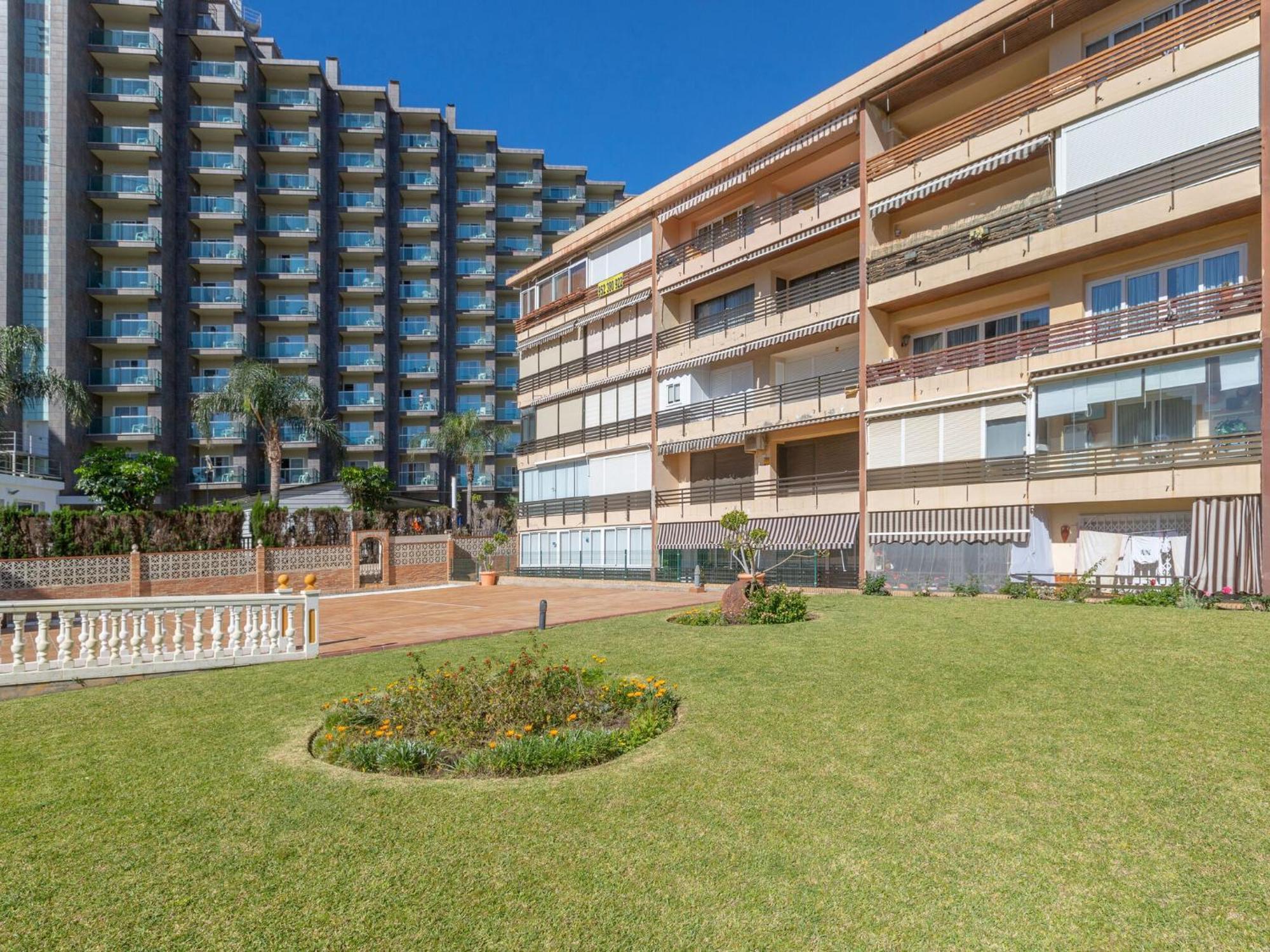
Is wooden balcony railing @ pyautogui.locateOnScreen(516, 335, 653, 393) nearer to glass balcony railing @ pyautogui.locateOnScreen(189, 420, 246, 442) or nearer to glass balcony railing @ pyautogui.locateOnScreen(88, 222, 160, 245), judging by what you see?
glass balcony railing @ pyautogui.locateOnScreen(189, 420, 246, 442)

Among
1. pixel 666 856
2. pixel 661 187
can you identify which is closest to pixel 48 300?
pixel 661 187

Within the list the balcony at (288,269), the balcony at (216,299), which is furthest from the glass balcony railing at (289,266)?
the balcony at (216,299)

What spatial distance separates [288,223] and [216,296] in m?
7.83

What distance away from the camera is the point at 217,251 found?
180 ft

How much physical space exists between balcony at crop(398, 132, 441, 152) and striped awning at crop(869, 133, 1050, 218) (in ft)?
164

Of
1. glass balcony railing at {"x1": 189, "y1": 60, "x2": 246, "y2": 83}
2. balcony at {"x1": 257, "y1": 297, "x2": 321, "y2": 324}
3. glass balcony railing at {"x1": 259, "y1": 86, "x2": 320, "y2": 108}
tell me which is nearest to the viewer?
glass balcony railing at {"x1": 189, "y1": 60, "x2": 246, "y2": 83}

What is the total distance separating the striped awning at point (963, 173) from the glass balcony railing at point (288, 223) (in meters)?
47.5

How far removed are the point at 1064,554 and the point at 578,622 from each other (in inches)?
477

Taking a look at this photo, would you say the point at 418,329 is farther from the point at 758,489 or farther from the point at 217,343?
the point at 758,489

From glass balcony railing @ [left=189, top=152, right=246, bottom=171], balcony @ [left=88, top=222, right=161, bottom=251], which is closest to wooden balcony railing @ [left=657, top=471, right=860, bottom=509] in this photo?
balcony @ [left=88, top=222, right=161, bottom=251]

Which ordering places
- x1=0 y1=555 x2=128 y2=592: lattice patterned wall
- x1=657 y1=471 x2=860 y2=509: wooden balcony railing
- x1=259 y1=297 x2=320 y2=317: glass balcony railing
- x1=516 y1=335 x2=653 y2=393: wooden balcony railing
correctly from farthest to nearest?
x1=259 y1=297 x2=320 y2=317: glass balcony railing < x1=516 y1=335 x2=653 y2=393: wooden balcony railing < x1=0 y1=555 x2=128 y2=592: lattice patterned wall < x1=657 y1=471 x2=860 y2=509: wooden balcony railing

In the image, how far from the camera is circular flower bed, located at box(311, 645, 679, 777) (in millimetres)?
6172

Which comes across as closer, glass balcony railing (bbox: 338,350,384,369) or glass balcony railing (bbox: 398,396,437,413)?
glass balcony railing (bbox: 338,350,384,369)

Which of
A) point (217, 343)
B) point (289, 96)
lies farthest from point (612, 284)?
point (289, 96)
